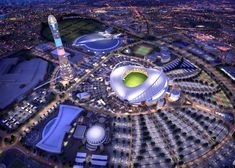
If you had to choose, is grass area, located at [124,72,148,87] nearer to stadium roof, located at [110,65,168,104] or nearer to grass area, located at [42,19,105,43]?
stadium roof, located at [110,65,168,104]

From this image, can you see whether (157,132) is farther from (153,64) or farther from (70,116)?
(153,64)

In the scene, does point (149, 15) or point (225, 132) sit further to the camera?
point (149, 15)

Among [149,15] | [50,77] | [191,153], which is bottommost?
[191,153]

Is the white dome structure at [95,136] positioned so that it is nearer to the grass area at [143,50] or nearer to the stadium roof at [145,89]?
the stadium roof at [145,89]

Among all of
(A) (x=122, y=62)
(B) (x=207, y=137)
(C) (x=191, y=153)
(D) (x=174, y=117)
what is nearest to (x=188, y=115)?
(D) (x=174, y=117)

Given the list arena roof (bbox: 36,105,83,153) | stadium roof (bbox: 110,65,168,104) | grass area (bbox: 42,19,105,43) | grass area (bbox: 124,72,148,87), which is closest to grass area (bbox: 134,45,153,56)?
grass area (bbox: 124,72,148,87)
